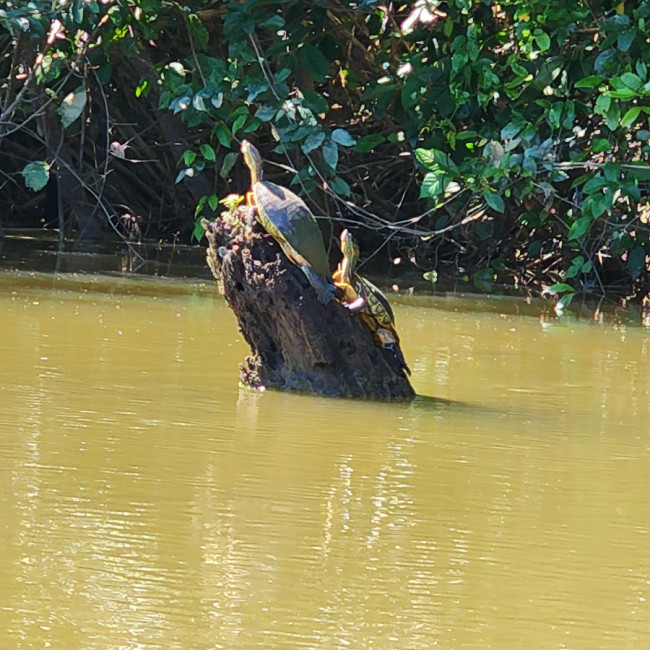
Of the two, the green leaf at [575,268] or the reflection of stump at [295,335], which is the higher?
the green leaf at [575,268]

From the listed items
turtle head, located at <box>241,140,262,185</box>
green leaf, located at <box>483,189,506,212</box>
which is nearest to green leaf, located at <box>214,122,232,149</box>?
green leaf, located at <box>483,189,506,212</box>

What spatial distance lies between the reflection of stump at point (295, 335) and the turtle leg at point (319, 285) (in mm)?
25

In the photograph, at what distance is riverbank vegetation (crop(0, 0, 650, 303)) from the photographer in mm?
8047

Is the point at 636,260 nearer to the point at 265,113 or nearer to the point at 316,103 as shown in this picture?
the point at 316,103

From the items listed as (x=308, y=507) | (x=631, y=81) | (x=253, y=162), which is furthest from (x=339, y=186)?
(x=308, y=507)

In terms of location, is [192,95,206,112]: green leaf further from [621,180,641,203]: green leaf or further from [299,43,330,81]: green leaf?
[621,180,641,203]: green leaf

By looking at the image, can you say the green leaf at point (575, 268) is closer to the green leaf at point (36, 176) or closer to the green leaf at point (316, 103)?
the green leaf at point (316, 103)

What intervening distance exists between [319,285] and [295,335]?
0.22 meters

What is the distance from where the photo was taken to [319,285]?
199 inches

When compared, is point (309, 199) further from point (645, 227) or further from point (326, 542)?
point (326, 542)

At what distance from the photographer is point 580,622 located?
8.53ft

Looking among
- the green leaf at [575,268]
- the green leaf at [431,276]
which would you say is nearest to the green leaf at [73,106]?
the green leaf at [431,276]

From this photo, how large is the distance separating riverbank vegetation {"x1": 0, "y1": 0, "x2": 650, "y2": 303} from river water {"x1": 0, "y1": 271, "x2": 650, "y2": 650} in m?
2.57

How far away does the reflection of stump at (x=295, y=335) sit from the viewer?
510cm
